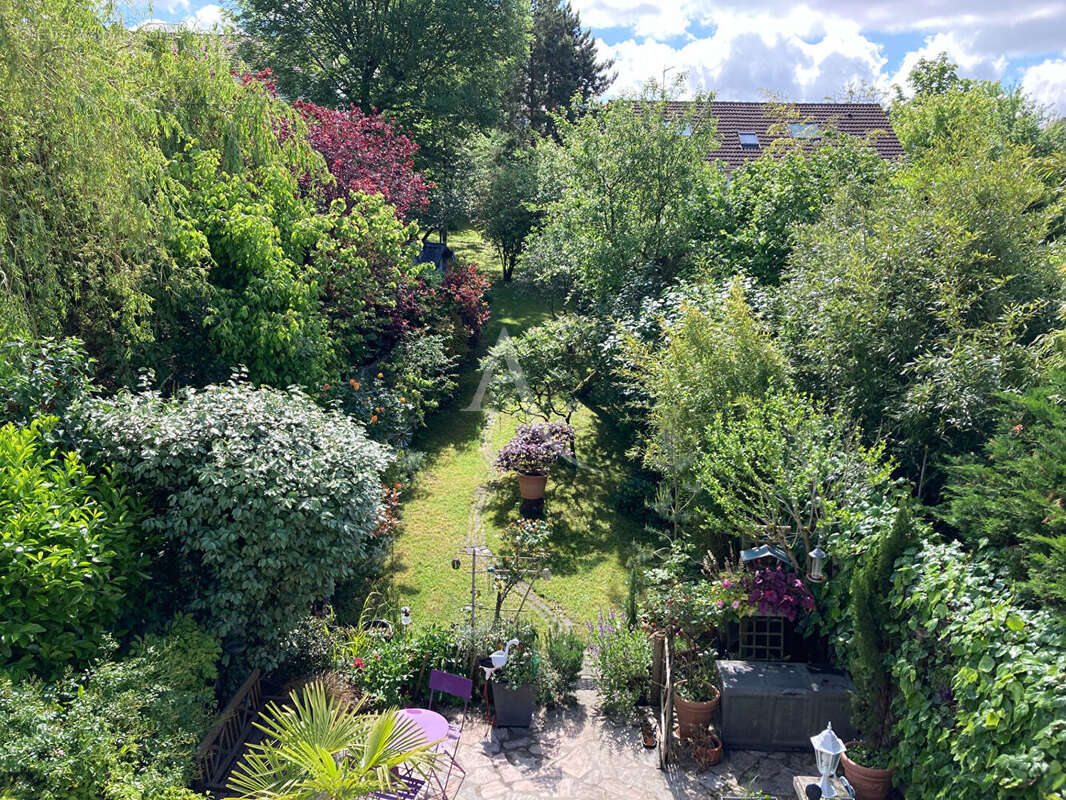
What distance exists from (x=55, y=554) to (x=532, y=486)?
7.09 m

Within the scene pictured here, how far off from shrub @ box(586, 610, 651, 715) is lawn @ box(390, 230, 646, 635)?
1.64 m

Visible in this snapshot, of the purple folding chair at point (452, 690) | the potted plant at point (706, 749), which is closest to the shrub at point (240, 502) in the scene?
the purple folding chair at point (452, 690)

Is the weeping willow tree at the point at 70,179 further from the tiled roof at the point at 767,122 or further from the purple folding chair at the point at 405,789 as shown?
the tiled roof at the point at 767,122

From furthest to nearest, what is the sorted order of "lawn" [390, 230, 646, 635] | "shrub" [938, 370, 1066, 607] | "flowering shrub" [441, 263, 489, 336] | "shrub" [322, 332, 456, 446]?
"flowering shrub" [441, 263, 489, 336], "shrub" [322, 332, 456, 446], "lawn" [390, 230, 646, 635], "shrub" [938, 370, 1066, 607]

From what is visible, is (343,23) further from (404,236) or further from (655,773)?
(655,773)

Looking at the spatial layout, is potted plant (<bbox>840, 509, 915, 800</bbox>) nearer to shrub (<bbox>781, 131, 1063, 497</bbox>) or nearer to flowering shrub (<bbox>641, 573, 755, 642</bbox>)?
flowering shrub (<bbox>641, 573, 755, 642</bbox>)

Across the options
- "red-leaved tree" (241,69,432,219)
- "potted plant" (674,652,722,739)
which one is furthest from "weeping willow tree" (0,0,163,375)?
"potted plant" (674,652,722,739)

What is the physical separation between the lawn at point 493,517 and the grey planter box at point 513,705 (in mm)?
1466

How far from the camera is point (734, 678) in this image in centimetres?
655

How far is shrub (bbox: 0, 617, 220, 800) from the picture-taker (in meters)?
4.08

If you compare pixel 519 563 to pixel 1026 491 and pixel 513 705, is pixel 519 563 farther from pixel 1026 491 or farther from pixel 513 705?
pixel 1026 491

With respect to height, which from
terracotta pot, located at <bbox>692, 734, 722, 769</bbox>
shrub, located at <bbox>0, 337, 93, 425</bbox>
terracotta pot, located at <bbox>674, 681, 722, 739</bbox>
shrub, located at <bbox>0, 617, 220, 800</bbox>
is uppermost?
shrub, located at <bbox>0, 337, 93, 425</bbox>

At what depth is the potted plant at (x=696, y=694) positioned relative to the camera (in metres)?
6.41

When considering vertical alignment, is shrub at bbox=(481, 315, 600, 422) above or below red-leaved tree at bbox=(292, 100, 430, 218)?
below
